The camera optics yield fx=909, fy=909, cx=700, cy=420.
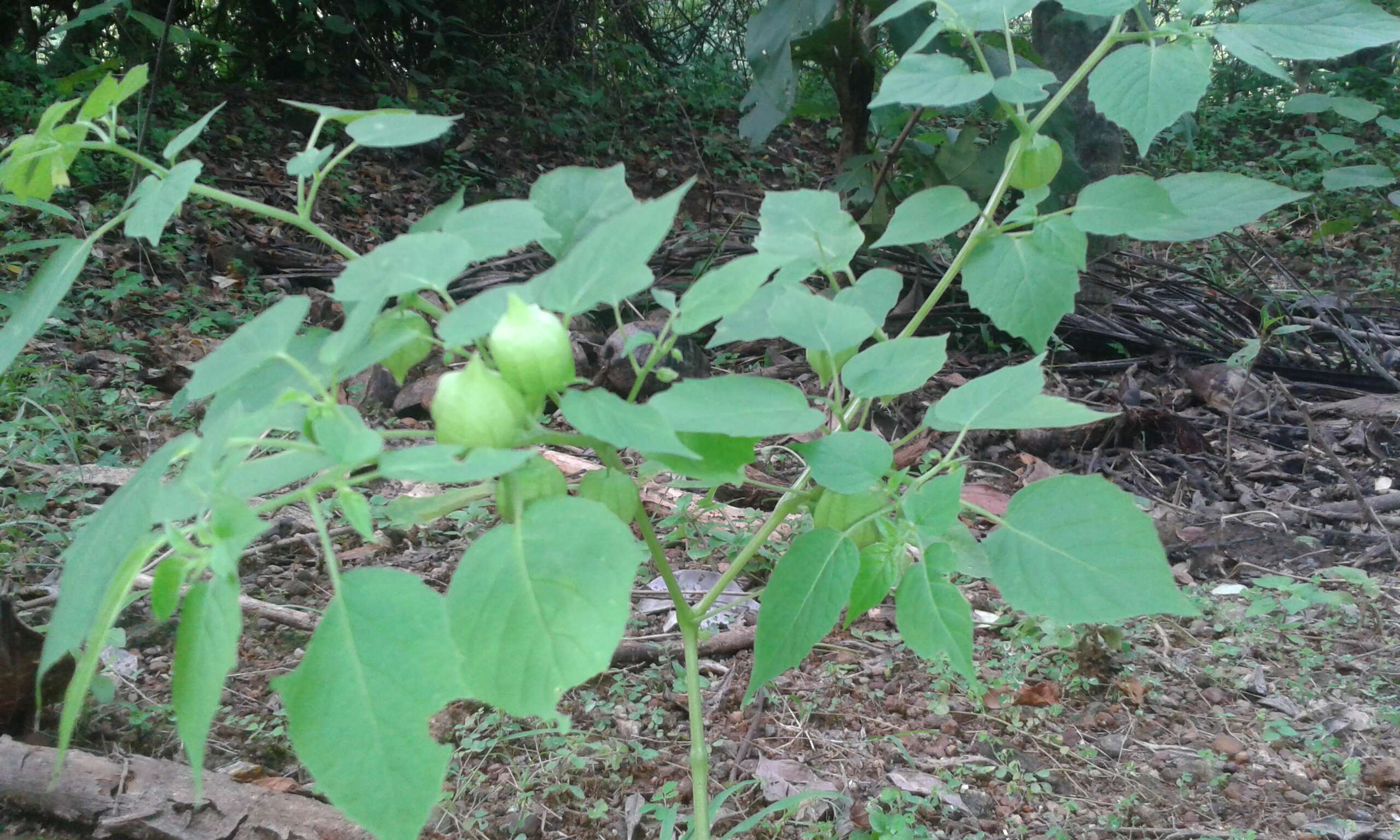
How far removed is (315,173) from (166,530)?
30 centimetres

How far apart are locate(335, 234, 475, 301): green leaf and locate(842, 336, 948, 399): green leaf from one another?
30cm

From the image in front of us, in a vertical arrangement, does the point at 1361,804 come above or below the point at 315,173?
below

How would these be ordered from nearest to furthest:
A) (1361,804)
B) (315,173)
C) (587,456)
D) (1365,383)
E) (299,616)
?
(315,173) → (1361,804) → (299,616) → (587,456) → (1365,383)

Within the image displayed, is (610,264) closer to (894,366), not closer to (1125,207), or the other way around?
(894,366)

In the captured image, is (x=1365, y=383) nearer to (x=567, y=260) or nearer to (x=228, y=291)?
(x=567, y=260)

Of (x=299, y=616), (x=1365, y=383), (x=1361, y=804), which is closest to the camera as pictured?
(x=1361, y=804)

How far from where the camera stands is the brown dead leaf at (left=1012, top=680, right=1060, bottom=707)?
1544 mm

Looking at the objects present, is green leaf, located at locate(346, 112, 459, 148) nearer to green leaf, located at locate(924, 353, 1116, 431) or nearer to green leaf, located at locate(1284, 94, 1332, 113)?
green leaf, located at locate(924, 353, 1116, 431)

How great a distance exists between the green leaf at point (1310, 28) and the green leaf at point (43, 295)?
92 cm

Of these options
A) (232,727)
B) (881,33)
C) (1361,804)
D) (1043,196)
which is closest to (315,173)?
(1043,196)

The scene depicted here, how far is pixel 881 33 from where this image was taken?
331 cm

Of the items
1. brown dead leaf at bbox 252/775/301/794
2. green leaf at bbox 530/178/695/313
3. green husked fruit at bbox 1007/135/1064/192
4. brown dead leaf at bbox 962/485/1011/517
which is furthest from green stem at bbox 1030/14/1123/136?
brown dead leaf at bbox 962/485/1011/517

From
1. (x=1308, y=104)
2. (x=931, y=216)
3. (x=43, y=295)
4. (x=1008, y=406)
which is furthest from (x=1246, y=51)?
(x=1308, y=104)

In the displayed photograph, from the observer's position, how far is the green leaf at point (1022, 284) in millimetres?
755
